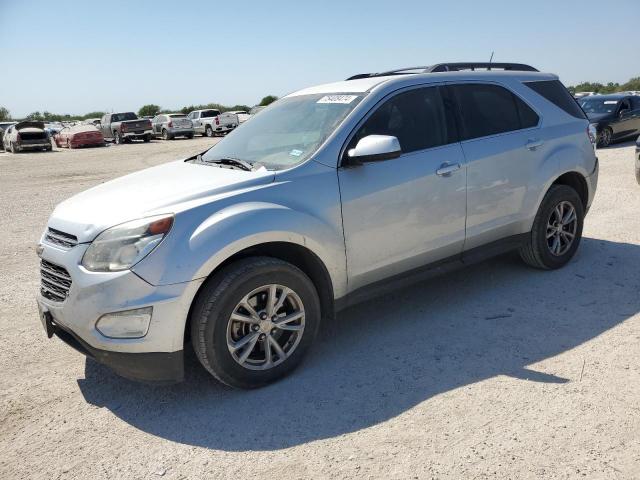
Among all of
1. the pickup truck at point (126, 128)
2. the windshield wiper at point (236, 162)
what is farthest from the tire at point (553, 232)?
the pickup truck at point (126, 128)

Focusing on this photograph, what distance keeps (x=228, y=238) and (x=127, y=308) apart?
666 millimetres

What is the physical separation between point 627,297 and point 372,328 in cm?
216

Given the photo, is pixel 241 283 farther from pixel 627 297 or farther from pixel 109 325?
pixel 627 297

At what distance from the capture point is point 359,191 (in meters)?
3.61

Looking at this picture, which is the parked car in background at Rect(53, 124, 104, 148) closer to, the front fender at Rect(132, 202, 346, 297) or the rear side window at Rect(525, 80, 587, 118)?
the rear side window at Rect(525, 80, 587, 118)

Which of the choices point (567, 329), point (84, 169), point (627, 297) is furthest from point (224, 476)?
point (84, 169)

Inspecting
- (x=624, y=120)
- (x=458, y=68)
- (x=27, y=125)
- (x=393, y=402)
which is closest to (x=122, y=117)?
(x=27, y=125)

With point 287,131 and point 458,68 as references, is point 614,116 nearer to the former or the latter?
point 458,68

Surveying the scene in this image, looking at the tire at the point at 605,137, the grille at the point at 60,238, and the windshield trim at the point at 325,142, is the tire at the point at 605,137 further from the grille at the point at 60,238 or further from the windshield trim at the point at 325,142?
the grille at the point at 60,238

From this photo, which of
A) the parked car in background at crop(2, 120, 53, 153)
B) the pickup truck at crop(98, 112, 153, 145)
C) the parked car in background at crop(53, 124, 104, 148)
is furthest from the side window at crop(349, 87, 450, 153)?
the pickup truck at crop(98, 112, 153, 145)

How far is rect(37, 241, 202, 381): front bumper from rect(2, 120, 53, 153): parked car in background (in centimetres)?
2756

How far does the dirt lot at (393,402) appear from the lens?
2.64 m

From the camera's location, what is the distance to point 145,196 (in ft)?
11.0

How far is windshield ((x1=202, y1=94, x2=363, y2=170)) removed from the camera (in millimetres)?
3734
